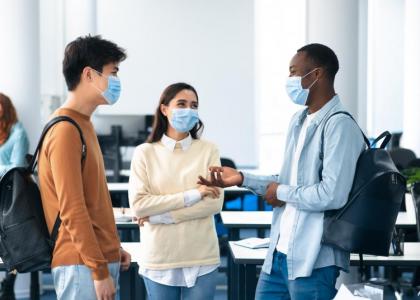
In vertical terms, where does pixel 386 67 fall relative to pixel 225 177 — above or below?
above

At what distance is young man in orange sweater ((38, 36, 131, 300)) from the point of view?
2.02m

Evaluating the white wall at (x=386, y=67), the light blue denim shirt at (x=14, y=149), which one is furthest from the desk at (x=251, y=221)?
the white wall at (x=386, y=67)

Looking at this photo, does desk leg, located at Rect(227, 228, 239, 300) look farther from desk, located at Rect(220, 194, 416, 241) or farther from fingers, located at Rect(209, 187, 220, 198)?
fingers, located at Rect(209, 187, 220, 198)

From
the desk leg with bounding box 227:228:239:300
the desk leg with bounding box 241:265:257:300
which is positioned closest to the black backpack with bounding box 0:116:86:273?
the desk leg with bounding box 241:265:257:300

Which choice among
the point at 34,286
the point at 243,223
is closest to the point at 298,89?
the point at 243,223

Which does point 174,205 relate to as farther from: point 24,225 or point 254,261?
point 24,225

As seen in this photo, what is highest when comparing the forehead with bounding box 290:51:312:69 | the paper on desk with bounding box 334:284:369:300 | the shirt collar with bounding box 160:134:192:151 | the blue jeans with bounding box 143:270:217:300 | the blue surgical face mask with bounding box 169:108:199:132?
the forehead with bounding box 290:51:312:69

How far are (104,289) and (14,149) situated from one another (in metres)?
3.51

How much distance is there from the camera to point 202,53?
39.2 ft

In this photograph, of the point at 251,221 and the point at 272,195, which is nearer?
the point at 272,195

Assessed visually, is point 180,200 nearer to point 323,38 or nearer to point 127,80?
point 323,38

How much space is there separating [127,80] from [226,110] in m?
1.90

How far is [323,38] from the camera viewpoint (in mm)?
4566

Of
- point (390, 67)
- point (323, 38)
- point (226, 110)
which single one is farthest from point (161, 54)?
point (323, 38)
